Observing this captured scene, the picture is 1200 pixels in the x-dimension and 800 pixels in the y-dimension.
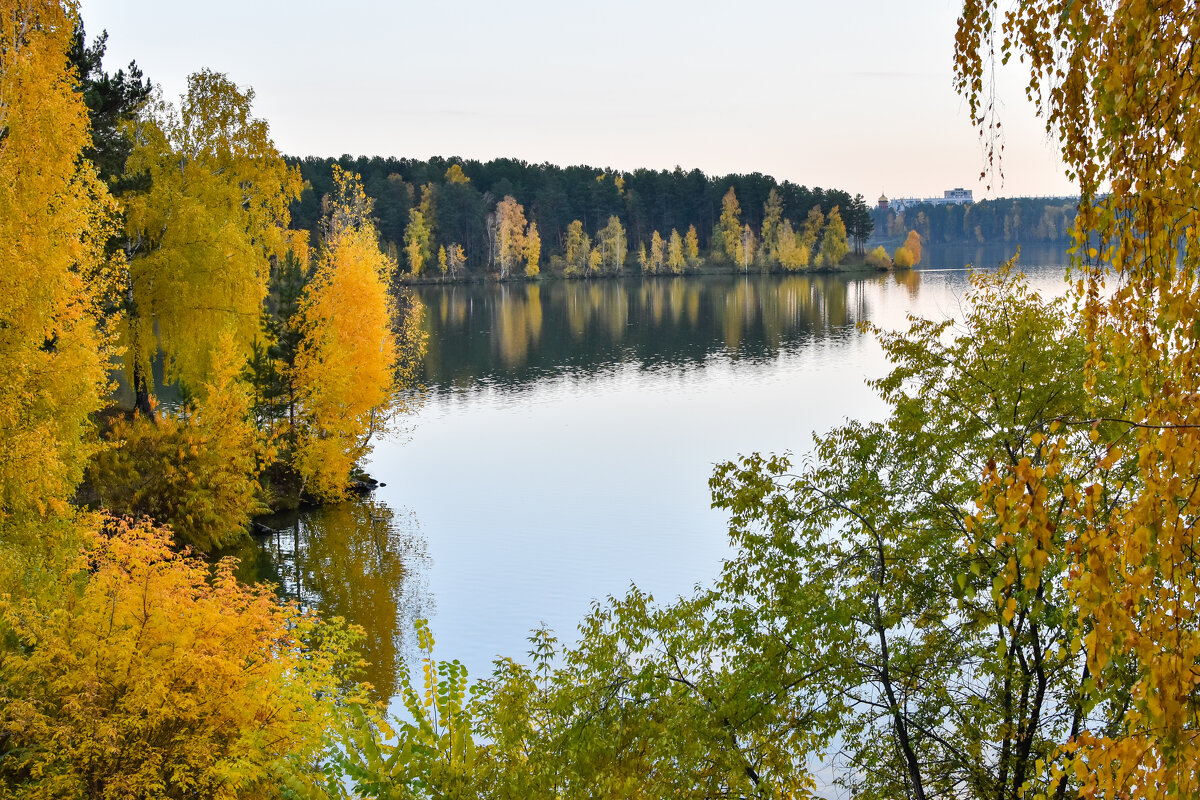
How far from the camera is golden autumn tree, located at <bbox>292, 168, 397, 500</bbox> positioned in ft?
102

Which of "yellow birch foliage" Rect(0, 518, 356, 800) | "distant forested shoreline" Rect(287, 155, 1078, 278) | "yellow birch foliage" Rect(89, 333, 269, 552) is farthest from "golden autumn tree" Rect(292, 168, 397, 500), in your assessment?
"distant forested shoreline" Rect(287, 155, 1078, 278)

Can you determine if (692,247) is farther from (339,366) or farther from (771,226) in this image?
(339,366)

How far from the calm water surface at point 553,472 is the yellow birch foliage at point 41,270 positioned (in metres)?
7.39

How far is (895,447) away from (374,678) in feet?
37.9

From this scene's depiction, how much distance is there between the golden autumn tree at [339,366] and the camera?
31.1m

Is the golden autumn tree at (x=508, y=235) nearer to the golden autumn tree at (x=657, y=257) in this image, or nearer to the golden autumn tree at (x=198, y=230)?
the golden autumn tree at (x=657, y=257)

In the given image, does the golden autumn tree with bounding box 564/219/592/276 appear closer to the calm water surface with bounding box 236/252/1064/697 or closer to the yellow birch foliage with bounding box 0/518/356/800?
the calm water surface with bounding box 236/252/1064/697

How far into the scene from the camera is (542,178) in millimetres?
144375

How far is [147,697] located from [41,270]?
815 centimetres

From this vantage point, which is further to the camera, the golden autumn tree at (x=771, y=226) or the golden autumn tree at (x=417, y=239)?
the golden autumn tree at (x=771, y=226)

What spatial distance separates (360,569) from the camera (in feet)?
85.4

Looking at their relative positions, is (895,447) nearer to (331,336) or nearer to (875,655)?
(875,655)

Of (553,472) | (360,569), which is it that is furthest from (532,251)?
(360,569)

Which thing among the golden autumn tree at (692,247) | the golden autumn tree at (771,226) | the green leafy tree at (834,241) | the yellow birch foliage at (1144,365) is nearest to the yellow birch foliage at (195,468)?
the yellow birch foliage at (1144,365)
